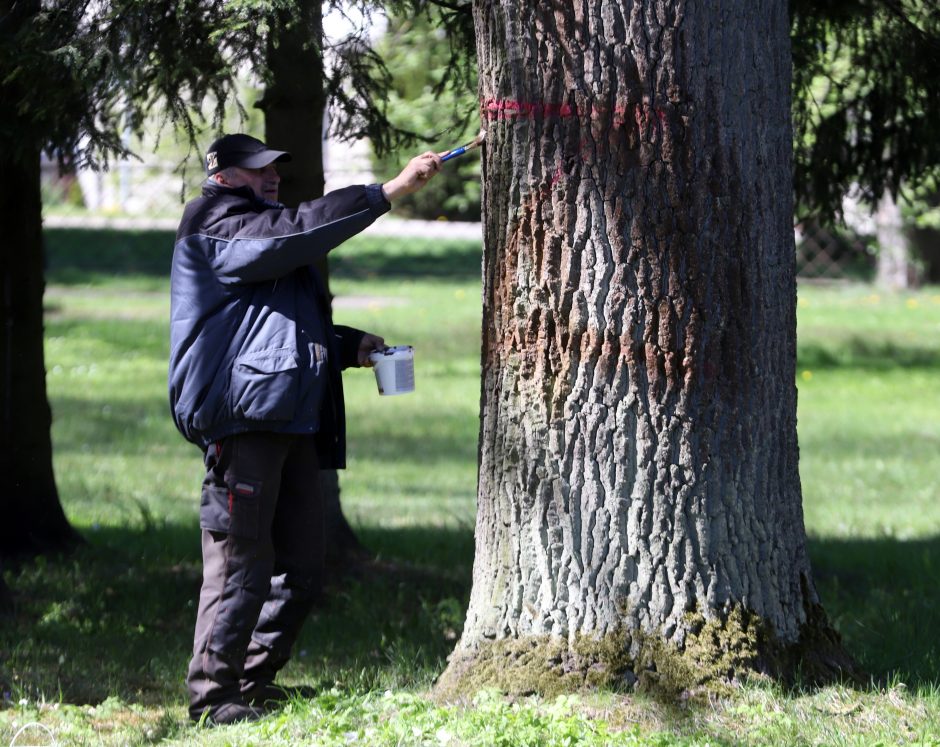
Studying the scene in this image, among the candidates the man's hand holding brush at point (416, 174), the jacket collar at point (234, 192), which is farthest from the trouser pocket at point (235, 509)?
the man's hand holding brush at point (416, 174)

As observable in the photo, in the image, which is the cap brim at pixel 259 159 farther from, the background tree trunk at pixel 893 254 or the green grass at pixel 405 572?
the background tree trunk at pixel 893 254

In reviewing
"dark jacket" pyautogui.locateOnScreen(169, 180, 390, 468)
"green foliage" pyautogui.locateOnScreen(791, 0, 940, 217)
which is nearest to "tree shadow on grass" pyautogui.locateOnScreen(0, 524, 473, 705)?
"dark jacket" pyautogui.locateOnScreen(169, 180, 390, 468)

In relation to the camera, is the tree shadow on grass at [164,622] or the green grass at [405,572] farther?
the tree shadow on grass at [164,622]

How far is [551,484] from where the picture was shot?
13.6 feet

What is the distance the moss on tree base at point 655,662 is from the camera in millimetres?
4090

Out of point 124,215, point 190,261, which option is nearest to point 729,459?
point 190,261

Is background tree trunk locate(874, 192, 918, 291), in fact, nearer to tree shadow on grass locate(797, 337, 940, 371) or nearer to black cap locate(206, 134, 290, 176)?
tree shadow on grass locate(797, 337, 940, 371)

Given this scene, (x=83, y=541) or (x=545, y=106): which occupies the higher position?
(x=545, y=106)

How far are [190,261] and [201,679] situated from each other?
1.42m

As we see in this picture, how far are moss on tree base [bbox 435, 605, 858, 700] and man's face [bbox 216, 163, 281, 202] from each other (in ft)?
5.75

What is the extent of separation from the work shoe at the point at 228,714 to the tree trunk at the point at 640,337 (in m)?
0.69

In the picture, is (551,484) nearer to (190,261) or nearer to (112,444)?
(190,261)

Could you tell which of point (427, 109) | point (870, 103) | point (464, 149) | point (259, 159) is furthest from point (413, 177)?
point (427, 109)

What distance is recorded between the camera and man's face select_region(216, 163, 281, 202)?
4.40 metres
